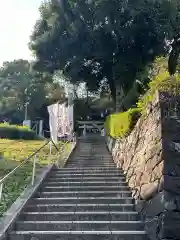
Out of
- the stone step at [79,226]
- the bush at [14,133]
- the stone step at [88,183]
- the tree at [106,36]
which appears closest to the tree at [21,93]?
the bush at [14,133]

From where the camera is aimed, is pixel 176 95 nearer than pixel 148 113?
Yes

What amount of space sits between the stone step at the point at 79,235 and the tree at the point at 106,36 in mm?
17237

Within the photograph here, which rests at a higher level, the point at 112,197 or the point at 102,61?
the point at 102,61

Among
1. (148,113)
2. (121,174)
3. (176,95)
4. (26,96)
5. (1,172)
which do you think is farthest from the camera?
(26,96)

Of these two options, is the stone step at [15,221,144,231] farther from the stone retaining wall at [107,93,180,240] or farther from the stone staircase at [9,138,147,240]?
the stone retaining wall at [107,93,180,240]

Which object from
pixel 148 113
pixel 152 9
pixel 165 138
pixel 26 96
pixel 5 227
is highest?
pixel 152 9

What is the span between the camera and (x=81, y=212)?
21.8 feet

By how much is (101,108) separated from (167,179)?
81.2ft

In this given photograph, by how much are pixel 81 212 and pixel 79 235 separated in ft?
2.99

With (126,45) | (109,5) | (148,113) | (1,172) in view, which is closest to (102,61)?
(126,45)

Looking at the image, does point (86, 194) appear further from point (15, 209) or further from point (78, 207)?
point (15, 209)

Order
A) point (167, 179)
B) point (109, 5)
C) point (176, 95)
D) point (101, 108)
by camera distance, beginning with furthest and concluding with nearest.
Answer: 1. point (101, 108)
2. point (109, 5)
3. point (176, 95)
4. point (167, 179)

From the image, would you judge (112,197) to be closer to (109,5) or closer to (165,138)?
(165,138)

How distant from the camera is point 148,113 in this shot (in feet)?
23.7
